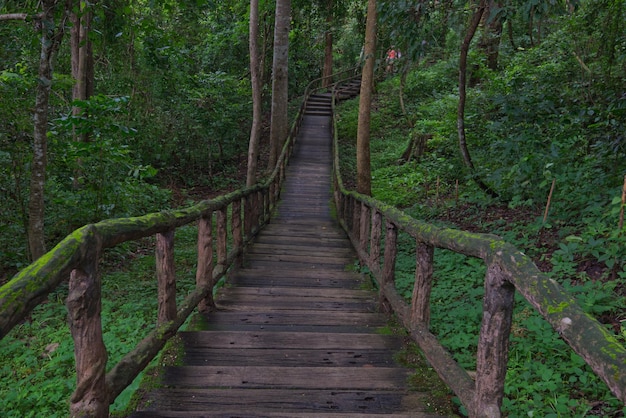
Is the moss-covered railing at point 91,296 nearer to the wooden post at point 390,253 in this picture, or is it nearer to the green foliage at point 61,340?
the green foliage at point 61,340

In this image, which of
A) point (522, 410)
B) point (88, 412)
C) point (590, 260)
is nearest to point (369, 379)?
point (522, 410)

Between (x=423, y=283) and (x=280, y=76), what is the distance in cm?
1128

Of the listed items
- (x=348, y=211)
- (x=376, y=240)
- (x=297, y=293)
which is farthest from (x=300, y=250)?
(x=376, y=240)

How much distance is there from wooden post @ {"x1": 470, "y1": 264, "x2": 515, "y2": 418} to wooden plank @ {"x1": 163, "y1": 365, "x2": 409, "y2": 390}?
2.88 ft

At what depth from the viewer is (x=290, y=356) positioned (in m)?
3.23

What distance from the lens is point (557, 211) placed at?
5820 millimetres

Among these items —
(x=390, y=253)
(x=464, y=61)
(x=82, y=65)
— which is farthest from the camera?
(x=82, y=65)

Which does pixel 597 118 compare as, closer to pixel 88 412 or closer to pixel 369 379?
pixel 369 379

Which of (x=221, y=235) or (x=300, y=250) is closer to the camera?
(x=221, y=235)

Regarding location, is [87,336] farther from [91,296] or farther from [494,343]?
[494,343]

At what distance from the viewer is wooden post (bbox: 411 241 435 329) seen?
10.00ft

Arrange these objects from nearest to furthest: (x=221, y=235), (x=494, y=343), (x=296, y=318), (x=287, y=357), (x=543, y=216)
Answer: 1. (x=494, y=343)
2. (x=287, y=357)
3. (x=296, y=318)
4. (x=221, y=235)
5. (x=543, y=216)

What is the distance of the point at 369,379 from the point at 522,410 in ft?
3.67

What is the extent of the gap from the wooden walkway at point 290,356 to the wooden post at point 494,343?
586 mm
